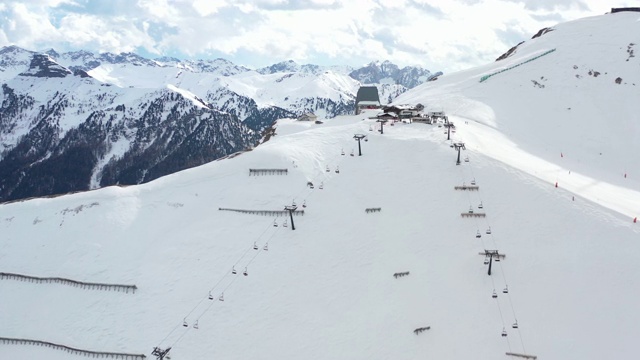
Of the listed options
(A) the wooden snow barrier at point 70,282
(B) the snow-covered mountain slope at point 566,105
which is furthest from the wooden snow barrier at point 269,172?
(B) the snow-covered mountain slope at point 566,105

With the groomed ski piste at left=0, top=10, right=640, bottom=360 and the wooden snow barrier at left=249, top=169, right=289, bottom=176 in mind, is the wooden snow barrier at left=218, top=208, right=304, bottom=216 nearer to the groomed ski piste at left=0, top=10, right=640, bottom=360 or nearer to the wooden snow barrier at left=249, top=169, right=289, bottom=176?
A: the groomed ski piste at left=0, top=10, right=640, bottom=360

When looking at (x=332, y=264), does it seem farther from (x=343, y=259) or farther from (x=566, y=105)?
(x=566, y=105)

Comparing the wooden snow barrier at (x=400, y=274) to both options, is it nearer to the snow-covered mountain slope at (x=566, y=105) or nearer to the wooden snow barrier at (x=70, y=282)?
the snow-covered mountain slope at (x=566, y=105)

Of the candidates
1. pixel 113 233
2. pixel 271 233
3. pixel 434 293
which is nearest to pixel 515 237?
pixel 434 293

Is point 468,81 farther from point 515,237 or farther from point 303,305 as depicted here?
point 303,305

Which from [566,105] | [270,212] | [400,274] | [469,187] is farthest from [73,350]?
[566,105]
